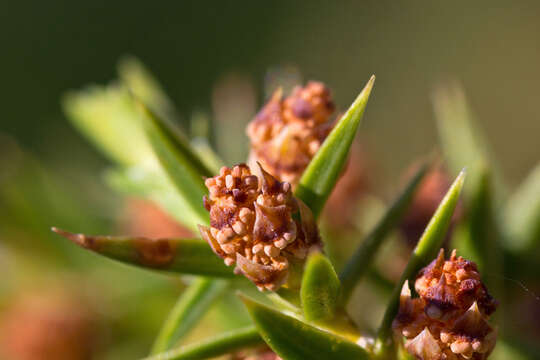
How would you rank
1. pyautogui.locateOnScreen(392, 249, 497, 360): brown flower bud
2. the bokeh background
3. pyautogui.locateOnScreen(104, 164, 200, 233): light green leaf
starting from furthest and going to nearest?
the bokeh background → pyautogui.locateOnScreen(104, 164, 200, 233): light green leaf → pyautogui.locateOnScreen(392, 249, 497, 360): brown flower bud

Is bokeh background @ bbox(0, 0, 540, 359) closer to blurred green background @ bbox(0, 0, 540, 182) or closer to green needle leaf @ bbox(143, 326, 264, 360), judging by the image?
blurred green background @ bbox(0, 0, 540, 182)

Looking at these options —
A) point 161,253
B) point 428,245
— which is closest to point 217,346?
point 161,253

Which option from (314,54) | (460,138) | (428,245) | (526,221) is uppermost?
(428,245)

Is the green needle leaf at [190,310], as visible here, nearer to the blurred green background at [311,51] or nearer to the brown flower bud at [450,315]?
the brown flower bud at [450,315]

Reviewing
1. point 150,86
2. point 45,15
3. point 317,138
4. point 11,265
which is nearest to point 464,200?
point 317,138

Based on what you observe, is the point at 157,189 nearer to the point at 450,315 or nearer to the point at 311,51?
the point at 450,315

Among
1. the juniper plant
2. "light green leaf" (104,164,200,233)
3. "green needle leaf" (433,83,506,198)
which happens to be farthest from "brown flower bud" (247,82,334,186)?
"green needle leaf" (433,83,506,198)

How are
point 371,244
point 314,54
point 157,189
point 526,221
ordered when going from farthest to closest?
point 314,54
point 526,221
point 157,189
point 371,244
